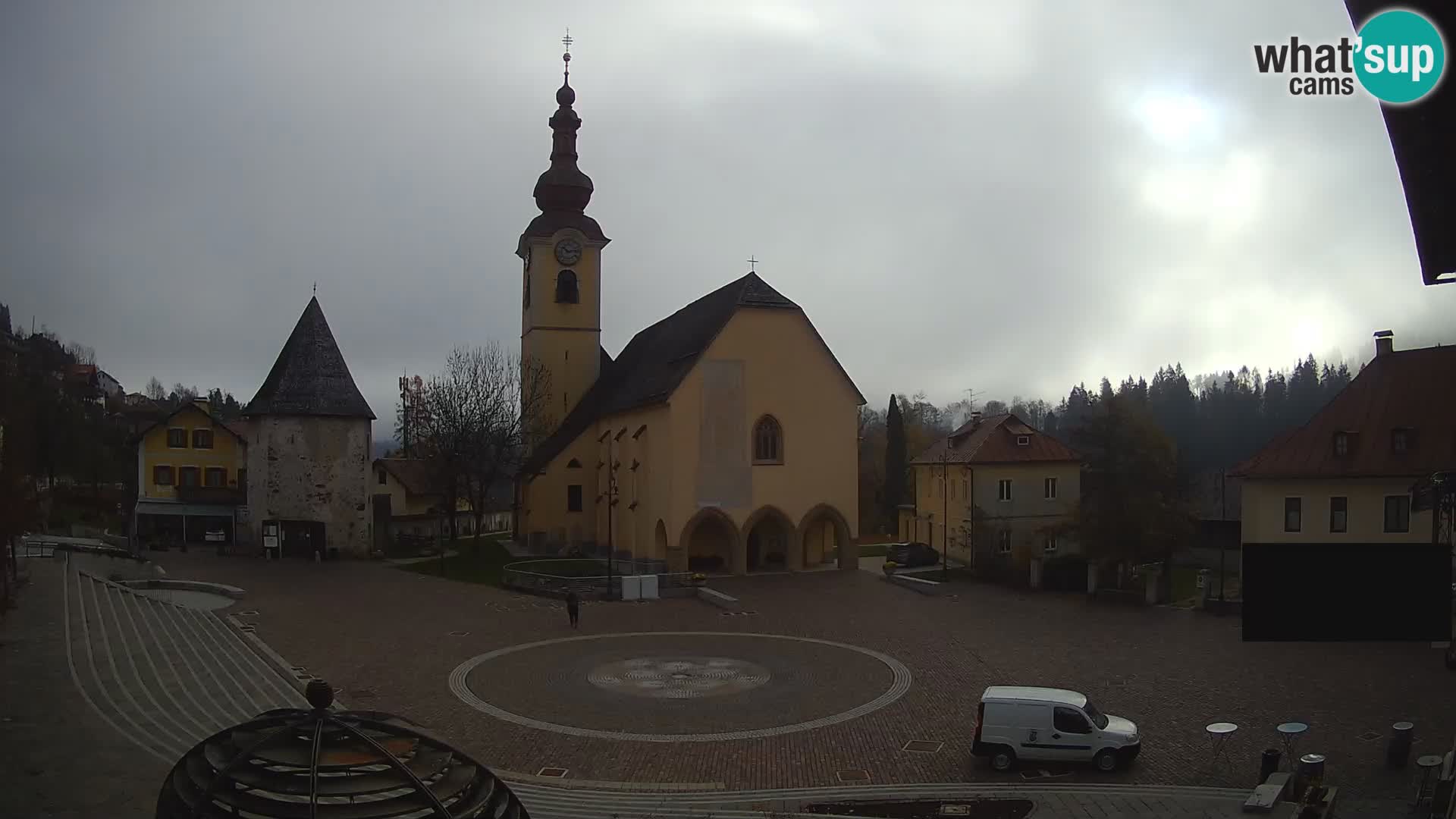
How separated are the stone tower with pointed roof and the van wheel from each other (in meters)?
37.1

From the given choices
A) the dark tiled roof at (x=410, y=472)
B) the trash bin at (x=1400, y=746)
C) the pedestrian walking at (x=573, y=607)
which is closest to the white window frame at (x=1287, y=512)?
the trash bin at (x=1400, y=746)

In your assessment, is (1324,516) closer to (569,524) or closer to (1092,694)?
(1092,694)

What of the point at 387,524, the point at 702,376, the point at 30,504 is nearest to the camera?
the point at 30,504

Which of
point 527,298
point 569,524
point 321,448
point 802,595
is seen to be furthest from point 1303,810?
point 527,298

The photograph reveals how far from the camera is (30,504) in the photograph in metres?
24.7

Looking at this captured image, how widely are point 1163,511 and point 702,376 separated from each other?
16.5 metres

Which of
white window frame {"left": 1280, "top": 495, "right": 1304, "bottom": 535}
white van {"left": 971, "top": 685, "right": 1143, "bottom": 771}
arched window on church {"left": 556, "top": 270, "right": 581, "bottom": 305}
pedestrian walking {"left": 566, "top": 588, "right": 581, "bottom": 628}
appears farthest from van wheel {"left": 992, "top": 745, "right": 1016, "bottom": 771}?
arched window on church {"left": 556, "top": 270, "right": 581, "bottom": 305}

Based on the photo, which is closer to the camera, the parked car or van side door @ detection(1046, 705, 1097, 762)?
van side door @ detection(1046, 705, 1097, 762)

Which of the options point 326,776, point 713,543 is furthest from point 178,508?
point 326,776

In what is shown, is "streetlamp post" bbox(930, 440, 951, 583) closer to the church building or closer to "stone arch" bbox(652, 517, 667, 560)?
the church building

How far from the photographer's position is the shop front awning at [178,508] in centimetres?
5103

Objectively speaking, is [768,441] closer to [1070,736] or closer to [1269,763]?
[1070,736]

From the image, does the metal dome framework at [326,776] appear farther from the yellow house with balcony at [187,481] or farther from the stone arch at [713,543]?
the yellow house with balcony at [187,481]
